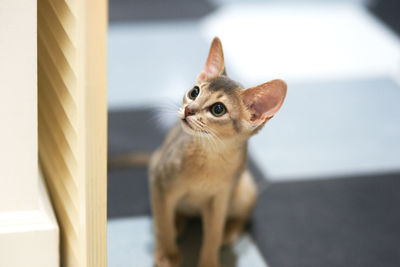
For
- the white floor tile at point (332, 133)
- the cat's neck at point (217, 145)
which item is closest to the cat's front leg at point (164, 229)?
the cat's neck at point (217, 145)

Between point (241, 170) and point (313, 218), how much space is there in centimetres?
60

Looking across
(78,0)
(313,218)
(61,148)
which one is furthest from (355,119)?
(78,0)

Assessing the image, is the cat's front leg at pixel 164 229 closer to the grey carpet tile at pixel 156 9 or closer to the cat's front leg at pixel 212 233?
the cat's front leg at pixel 212 233

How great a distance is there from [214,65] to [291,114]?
4.60ft

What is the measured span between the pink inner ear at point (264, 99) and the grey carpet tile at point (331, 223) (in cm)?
71

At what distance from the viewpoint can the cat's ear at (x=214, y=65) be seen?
1947 mm

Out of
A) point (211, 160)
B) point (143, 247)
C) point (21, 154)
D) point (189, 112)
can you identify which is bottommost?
point (143, 247)

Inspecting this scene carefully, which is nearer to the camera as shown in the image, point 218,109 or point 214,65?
point 218,109

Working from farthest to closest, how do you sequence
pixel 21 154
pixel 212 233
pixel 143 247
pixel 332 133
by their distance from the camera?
pixel 332 133
pixel 143 247
pixel 212 233
pixel 21 154

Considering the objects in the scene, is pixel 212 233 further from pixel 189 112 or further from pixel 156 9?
pixel 156 9

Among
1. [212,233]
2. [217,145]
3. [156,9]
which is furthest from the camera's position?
[156,9]

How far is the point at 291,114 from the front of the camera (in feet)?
10.8

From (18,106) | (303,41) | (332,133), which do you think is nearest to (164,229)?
(18,106)

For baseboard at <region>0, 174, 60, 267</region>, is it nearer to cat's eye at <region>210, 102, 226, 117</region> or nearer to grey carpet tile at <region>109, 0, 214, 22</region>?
cat's eye at <region>210, 102, 226, 117</region>
